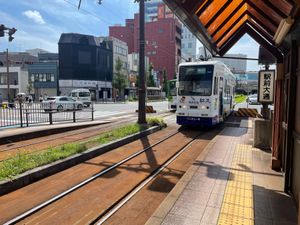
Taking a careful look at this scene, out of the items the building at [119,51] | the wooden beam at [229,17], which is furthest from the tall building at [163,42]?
the wooden beam at [229,17]

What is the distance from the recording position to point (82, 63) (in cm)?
6144

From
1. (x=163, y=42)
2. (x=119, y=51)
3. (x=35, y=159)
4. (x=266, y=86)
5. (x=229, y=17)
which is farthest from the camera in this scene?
(x=163, y=42)

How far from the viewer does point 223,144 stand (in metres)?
10.4

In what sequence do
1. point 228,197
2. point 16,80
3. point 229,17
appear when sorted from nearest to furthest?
point 228,197
point 229,17
point 16,80

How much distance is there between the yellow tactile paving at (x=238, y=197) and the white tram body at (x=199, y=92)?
242 inches

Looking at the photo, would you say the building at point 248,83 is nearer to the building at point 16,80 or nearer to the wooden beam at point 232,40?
the building at point 16,80

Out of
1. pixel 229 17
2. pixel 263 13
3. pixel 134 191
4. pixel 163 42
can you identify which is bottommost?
pixel 134 191

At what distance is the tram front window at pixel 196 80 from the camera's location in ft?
45.2

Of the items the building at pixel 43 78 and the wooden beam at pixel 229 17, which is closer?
the wooden beam at pixel 229 17

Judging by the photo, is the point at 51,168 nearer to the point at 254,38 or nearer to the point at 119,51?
the point at 254,38

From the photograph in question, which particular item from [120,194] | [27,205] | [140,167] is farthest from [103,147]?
[27,205]

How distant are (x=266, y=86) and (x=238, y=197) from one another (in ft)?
17.0

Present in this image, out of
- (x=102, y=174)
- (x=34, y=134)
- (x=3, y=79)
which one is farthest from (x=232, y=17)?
(x=3, y=79)

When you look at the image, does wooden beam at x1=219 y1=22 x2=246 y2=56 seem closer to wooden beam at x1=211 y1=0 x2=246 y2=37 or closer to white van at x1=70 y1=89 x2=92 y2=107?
wooden beam at x1=211 y1=0 x2=246 y2=37
